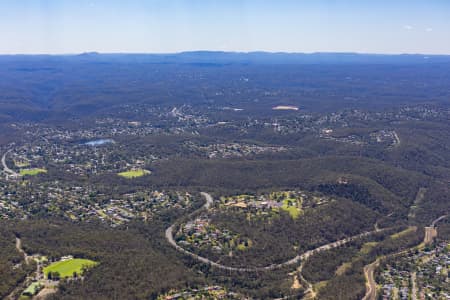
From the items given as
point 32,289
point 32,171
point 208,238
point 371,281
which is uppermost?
point 208,238


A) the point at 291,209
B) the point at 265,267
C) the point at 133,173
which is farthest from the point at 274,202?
the point at 133,173

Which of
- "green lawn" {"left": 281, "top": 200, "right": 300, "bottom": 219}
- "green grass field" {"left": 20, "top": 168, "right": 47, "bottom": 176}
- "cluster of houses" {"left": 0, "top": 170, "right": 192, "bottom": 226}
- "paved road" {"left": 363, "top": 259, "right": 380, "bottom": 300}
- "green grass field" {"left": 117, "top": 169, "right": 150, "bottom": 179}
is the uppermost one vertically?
"green lawn" {"left": 281, "top": 200, "right": 300, "bottom": 219}

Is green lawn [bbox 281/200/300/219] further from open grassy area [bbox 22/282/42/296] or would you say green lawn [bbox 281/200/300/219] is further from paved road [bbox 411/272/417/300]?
open grassy area [bbox 22/282/42/296]

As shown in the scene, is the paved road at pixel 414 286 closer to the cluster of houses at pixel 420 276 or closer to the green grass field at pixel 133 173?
the cluster of houses at pixel 420 276

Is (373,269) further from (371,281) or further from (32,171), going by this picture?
(32,171)

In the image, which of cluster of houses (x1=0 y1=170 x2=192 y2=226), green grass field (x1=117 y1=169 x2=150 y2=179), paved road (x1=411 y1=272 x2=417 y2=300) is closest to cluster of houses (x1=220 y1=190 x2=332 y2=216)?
cluster of houses (x1=0 y1=170 x2=192 y2=226)

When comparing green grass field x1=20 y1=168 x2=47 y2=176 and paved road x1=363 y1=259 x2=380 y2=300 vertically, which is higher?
green grass field x1=20 y1=168 x2=47 y2=176

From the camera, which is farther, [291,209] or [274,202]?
[274,202]

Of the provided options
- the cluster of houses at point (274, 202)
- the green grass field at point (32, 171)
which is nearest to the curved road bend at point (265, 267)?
the cluster of houses at point (274, 202)
